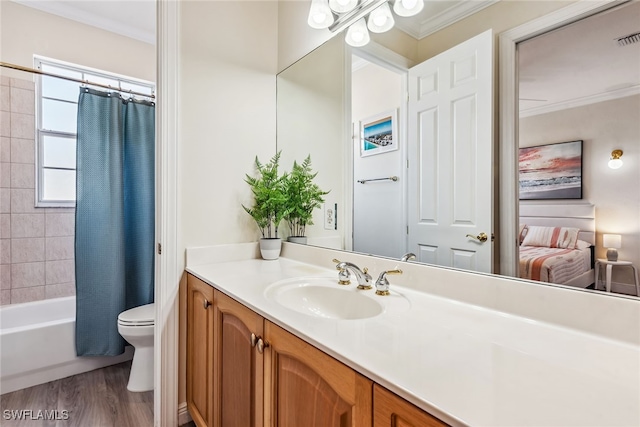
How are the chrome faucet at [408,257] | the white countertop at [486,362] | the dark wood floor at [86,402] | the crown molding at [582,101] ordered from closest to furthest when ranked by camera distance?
1. the white countertop at [486,362]
2. the crown molding at [582,101]
3. the chrome faucet at [408,257]
4. the dark wood floor at [86,402]

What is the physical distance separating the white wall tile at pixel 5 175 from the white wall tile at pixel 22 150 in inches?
2.1

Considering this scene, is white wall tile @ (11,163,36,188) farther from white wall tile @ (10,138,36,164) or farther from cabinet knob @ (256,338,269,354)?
cabinet knob @ (256,338,269,354)

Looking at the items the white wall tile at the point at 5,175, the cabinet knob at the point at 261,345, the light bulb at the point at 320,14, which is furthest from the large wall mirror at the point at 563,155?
the white wall tile at the point at 5,175

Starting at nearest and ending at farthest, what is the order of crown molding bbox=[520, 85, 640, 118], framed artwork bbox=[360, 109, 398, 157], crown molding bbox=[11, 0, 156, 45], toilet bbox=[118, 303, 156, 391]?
1. crown molding bbox=[520, 85, 640, 118]
2. framed artwork bbox=[360, 109, 398, 157]
3. toilet bbox=[118, 303, 156, 391]
4. crown molding bbox=[11, 0, 156, 45]

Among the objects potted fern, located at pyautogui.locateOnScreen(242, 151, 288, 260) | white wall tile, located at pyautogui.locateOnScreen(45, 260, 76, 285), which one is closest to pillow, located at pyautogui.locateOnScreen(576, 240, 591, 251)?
potted fern, located at pyautogui.locateOnScreen(242, 151, 288, 260)

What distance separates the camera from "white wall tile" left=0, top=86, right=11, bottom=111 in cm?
216

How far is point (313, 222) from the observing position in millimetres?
1665

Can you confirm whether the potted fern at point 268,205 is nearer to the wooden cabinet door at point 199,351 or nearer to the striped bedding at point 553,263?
the wooden cabinet door at point 199,351

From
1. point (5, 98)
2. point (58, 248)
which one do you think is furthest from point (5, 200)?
point (5, 98)

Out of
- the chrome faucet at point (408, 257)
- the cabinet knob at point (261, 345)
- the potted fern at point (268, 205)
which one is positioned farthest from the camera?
the potted fern at point (268, 205)

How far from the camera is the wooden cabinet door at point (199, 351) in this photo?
1.22 metres

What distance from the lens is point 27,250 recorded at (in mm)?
2240

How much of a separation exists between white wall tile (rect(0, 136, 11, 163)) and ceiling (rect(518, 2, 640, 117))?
3.12 m

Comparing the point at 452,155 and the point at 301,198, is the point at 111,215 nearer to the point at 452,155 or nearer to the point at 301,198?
the point at 301,198
